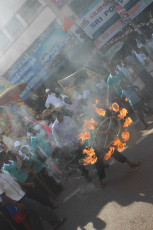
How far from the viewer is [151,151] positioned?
539cm

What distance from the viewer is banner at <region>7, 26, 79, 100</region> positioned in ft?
47.8

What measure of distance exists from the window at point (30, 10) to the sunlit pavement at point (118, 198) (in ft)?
40.4

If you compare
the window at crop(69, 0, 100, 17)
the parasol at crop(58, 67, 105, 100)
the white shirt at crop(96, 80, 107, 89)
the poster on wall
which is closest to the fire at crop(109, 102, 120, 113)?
A: the white shirt at crop(96, 80, 107, 89)

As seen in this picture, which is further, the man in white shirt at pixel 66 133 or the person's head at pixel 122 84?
the person's head at pixel 122 84

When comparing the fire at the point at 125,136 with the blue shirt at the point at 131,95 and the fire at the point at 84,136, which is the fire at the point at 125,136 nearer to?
the blue shirt at the point at 131,95

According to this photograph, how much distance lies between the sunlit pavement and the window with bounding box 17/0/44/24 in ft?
40.4

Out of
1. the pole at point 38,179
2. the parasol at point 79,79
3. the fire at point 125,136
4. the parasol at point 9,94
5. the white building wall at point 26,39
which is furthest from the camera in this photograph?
the white building wall at point 26,39

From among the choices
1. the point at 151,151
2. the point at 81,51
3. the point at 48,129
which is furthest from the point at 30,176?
the point at 81,51

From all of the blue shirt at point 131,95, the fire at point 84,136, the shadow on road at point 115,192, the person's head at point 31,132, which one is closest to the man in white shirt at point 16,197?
the shadow on road at point 115,192

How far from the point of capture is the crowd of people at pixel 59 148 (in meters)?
5.34

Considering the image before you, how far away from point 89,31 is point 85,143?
9.57m

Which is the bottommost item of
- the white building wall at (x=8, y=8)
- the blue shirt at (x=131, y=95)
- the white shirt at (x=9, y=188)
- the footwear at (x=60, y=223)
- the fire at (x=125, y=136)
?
the fire at (x=125, y=136)

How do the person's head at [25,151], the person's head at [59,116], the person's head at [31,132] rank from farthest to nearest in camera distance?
the person's head at [31,132] < the person's head at [25,151] < the person's head at [59,116]

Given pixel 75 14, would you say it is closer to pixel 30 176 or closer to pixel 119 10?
pixel 119 10
